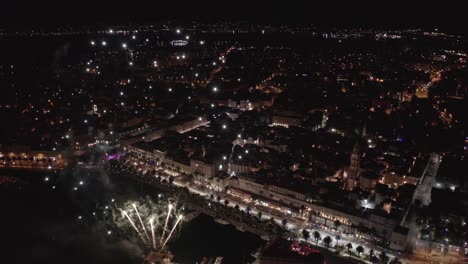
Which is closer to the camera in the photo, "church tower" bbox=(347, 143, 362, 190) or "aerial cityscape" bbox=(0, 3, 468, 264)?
"aerial cityscape" bbox=(0, 3, 468, 264)

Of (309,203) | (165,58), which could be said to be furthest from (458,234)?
(165,58)

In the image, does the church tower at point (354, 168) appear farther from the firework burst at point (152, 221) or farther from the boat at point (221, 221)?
the firework burst at point (152, 221)

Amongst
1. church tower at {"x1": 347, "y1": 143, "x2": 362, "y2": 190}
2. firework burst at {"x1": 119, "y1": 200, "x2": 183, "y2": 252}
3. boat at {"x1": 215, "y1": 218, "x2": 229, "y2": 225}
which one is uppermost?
church tower at {"x1": 347, "y1": 143, "x2": 362, "y2": 190}

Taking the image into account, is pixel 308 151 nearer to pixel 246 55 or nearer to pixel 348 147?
pixel 348 147

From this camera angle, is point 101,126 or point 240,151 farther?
point 101,126

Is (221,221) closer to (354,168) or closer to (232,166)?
(232,166)

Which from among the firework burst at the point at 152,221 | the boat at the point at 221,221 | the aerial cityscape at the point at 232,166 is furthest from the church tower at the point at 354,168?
the firework burst at the point at 152,221

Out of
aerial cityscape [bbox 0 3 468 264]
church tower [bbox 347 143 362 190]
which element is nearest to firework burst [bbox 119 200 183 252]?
aerial cityscape [bbox 0 3 468 264]

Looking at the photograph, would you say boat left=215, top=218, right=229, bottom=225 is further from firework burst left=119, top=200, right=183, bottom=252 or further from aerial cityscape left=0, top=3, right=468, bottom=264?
firework burst left=119, top=200, right=183, bottom=252
